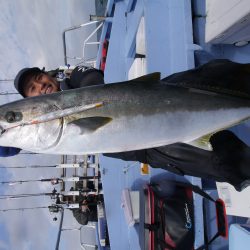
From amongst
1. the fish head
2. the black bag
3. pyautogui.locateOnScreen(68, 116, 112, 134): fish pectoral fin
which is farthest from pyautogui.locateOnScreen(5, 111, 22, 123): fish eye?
the black bag

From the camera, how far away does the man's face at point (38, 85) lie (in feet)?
11.5

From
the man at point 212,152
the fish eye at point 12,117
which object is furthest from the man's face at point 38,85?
the fish eye at point 12,117

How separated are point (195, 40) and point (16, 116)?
2.99 meters

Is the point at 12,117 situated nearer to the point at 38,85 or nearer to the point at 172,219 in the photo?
the point at 38,85

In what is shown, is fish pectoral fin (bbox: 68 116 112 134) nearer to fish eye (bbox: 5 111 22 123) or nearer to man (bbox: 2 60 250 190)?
fish eye (bbox: 5 111 22 123)

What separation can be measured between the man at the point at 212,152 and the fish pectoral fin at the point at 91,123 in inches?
35.1

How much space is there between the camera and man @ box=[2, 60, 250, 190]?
2748mm

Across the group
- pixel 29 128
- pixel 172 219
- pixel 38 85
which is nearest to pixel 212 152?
pixel 172 219

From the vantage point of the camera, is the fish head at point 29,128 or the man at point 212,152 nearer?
the fish head at point 29,128

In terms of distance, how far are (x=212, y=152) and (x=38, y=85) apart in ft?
6.71

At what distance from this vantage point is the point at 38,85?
353 centimetres

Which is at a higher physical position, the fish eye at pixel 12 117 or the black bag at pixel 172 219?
the fish eye at pixel 12 117

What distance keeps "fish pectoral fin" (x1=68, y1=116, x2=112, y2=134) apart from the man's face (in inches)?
61.0

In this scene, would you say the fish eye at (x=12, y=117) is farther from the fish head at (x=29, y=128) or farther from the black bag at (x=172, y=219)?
the black bag at (x=172, y=219)
